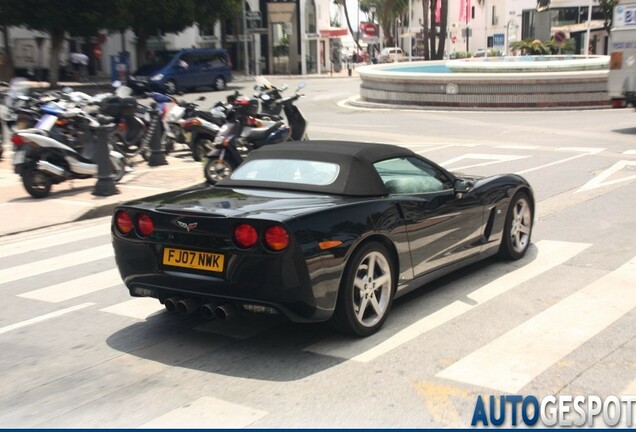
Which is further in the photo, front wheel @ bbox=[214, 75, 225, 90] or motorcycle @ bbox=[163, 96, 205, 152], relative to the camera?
front wheel @ bbox=[214, 75, 225, 90]

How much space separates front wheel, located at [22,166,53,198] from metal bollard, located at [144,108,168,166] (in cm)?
317

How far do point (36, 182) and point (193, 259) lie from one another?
7352mm

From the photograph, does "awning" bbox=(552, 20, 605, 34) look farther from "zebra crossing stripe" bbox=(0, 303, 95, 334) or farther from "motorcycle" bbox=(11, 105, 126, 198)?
"zebra crossing stripe" bbox=(0, 303, 95, 334)

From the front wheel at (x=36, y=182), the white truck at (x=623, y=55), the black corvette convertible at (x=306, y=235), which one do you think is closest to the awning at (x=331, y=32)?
the white truck at (x=623, y=55)

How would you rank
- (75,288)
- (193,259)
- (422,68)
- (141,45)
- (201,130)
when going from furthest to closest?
1. (141,45)
2. (422,68)
3. (201,130)
4. (75,288)
5. (193,259)

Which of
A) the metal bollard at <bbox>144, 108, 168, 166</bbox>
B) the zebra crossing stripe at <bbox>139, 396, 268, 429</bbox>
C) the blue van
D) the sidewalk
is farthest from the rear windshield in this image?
the blue van

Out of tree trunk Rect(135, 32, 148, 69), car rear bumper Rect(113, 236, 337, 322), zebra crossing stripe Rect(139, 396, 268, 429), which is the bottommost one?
zebra crossing stripe Rect(139, 396, 268, 429)

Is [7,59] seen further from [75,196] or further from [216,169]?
[75,196]

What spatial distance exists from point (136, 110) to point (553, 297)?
34.9 feet

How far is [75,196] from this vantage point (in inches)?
472

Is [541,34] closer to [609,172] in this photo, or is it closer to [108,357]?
[609,172]

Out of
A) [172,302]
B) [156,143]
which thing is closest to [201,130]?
[156,143]

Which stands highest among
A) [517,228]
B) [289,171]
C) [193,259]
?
[289,171]

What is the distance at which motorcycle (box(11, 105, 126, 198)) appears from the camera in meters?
11.6
